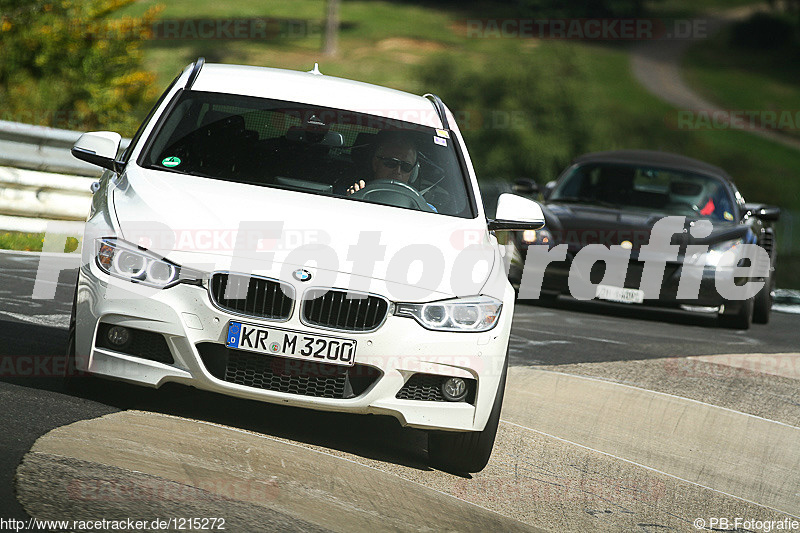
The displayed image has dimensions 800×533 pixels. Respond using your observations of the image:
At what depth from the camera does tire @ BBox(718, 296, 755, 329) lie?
11.7 metres

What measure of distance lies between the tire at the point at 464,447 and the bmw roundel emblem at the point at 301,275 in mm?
1050

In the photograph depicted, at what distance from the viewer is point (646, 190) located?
1274 centimetres

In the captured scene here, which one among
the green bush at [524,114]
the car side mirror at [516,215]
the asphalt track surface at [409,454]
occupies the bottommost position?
the asphalt track surface at [409,454]

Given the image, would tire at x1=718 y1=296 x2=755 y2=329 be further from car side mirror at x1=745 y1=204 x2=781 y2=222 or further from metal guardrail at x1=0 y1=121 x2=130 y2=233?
metal guardrail at x1=0 y1=121 x2=130 y2=233

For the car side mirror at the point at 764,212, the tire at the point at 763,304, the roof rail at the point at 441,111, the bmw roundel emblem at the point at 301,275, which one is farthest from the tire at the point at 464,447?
the car side mirror at the point at 764,212

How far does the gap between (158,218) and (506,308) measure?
5.44ft

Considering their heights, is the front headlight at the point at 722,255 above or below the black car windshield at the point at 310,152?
below

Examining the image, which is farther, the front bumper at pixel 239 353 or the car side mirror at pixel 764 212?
the car side mirror at pixel 764 212

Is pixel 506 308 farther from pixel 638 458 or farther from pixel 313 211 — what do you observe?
pixel 638 458

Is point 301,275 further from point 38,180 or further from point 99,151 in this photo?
point 38,180

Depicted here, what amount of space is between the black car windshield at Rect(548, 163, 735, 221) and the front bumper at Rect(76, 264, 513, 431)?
7.71 metres

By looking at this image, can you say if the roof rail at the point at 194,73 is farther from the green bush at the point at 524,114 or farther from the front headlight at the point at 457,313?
the green bush at the point at 524,114

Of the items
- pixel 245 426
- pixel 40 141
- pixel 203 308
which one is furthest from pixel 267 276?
pixel 40 141

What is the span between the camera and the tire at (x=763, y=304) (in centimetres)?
1227
